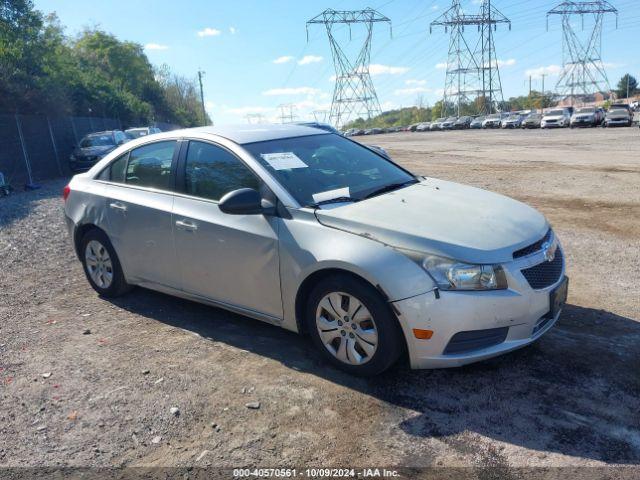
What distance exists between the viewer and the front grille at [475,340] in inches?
Result: 134

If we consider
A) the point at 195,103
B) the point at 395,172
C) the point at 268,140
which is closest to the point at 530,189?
the point at 395,172

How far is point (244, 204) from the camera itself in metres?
3.94

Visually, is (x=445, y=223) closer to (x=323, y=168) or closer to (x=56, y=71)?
(x=323, y=168)

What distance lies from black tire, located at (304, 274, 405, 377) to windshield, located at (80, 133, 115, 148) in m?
21.9

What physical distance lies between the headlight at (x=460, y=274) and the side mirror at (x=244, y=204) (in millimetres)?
1242

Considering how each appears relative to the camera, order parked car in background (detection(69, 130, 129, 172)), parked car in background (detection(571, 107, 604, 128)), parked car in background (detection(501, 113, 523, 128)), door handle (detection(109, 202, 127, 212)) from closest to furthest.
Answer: door handle (detection(109, 202, 127, 212)), parked car in background (detection(69, 130, 129, 172)), parked car in background (detection(571, 107, 604, 128)), parked car in background (detection(501, 113, 523, 128))

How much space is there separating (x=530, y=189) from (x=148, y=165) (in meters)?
8.85

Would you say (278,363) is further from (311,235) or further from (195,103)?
(195,103)

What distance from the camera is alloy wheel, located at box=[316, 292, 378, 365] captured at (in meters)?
3.58

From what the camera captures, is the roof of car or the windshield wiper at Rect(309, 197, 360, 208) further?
the roof of car

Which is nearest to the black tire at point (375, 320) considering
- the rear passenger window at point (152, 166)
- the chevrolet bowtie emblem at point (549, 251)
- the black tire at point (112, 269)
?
the chevrolet bowtie emblem at point (549, 251)

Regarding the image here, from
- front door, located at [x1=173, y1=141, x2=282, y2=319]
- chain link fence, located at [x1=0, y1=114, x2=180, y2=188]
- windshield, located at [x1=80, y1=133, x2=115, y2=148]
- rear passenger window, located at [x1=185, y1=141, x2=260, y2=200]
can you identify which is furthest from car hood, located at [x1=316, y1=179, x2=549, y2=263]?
windshield, located at [x1=80, y1=133, x2=115, y2=148]

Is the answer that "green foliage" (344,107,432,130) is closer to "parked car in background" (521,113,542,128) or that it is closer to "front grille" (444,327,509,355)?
"parked car in background" (521,113,542,128)

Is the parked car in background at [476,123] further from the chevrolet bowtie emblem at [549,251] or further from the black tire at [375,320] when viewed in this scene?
the black tire at [375,320]
